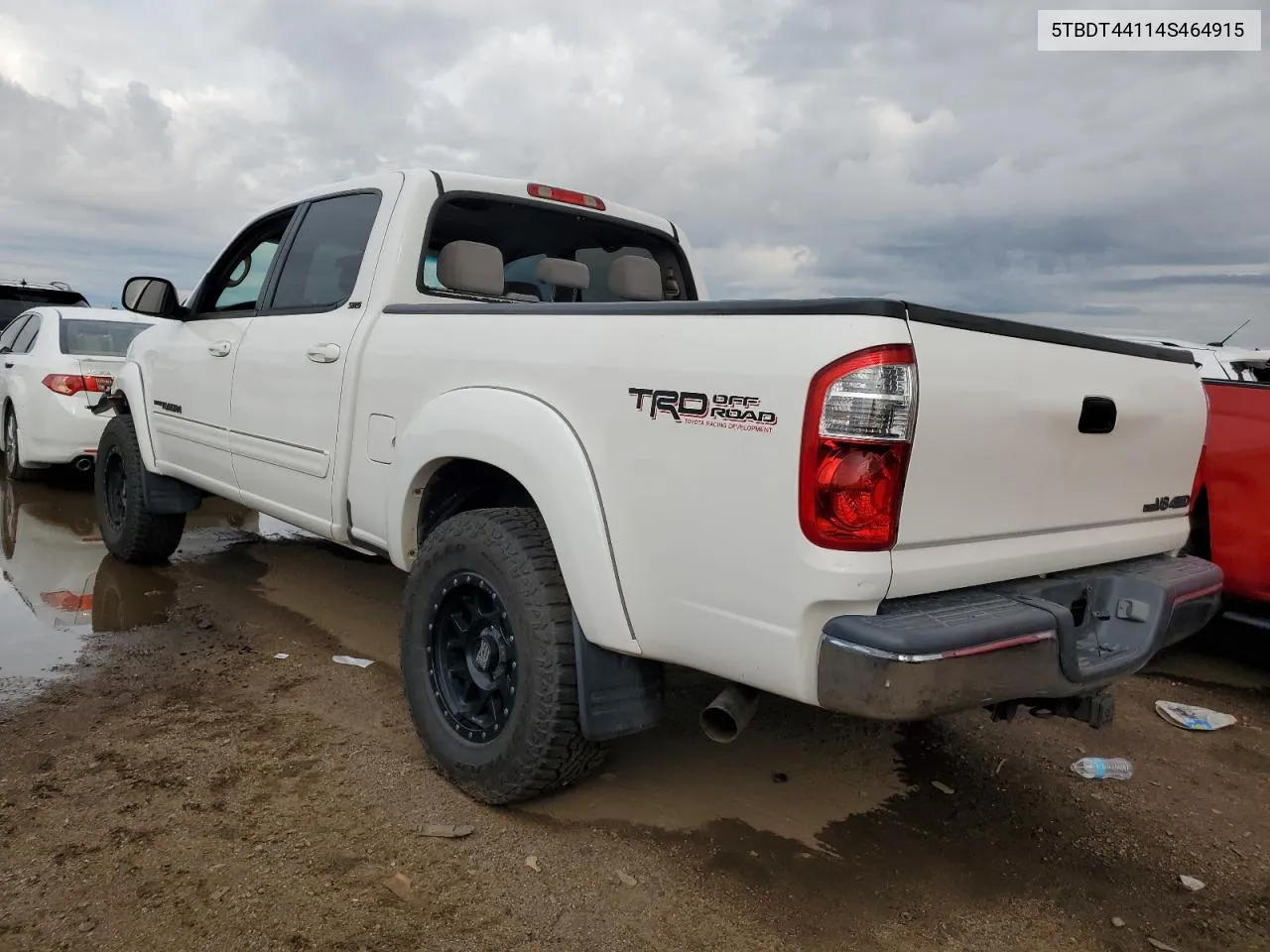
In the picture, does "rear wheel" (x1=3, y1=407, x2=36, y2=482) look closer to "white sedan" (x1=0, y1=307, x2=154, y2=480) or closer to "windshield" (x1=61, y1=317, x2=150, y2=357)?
"white sedan" (x1=0, y1=307, x2=154, y2=480)

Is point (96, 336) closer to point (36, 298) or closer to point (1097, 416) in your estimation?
point (36, 298)

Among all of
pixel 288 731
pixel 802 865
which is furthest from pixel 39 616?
pixel 802 865

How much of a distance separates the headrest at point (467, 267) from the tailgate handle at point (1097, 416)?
225 centimetres

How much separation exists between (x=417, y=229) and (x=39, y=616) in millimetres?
2852

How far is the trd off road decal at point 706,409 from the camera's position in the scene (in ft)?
6.90

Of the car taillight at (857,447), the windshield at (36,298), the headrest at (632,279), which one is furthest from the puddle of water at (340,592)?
the windshield at (36,298)

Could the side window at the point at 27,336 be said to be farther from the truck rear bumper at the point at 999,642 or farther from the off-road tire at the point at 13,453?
the truck rear bumper at the point at 999,642

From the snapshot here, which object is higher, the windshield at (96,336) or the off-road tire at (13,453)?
the windshield at (96,336)

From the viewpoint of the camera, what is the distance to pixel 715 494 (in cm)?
219

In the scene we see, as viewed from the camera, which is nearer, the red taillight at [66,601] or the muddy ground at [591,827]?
the muddy ground at [591,827]

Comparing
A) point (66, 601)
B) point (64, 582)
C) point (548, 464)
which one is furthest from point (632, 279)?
point (64, 582)

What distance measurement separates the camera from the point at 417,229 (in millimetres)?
3615

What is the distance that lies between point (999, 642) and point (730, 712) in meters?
0.65

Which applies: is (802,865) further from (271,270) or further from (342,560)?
(342,560)
